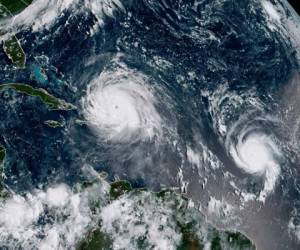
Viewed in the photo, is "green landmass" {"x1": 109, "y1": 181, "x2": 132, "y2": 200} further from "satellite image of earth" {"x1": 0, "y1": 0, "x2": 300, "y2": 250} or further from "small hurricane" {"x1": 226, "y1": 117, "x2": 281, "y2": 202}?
"small hurricane" {"x1": 226, "y1": 117, "x2": 281, "y2": 202}

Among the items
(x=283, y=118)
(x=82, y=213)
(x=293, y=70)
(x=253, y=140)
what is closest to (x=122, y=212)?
(x=82, y=213)

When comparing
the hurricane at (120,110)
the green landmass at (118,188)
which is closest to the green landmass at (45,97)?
the hurricane at (120,110)

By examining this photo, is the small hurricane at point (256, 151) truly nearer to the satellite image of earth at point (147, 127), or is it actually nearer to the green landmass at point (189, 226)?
the satellite image of earth at point (147, 127)

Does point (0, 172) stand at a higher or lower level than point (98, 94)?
lower

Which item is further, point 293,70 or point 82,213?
point 293,70

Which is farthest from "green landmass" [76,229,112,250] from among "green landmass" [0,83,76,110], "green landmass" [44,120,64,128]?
"green landmass" [0,83,76,110]

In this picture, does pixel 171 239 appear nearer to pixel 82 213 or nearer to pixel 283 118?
pixel 82 213
